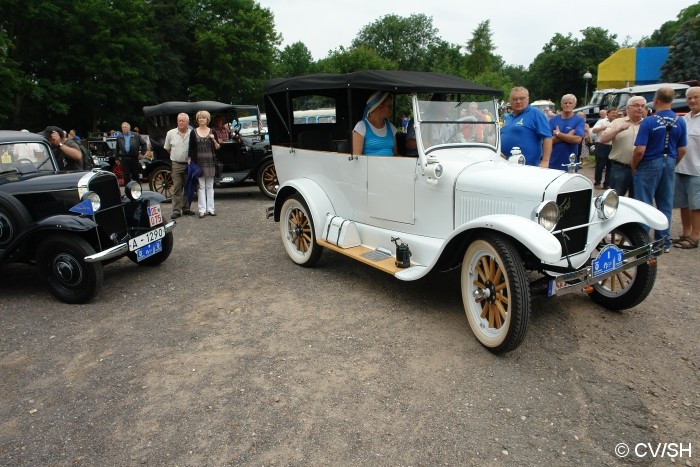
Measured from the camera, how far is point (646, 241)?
12.0 ft

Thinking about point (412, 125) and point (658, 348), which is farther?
point (412, 125)

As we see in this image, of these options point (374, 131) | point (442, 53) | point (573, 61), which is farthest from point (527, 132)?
point (442, 53)

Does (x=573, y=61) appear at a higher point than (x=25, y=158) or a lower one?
higher

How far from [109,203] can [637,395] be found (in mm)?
5096

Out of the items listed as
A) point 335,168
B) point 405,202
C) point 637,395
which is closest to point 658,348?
point 637,395

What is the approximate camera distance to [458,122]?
4.38m

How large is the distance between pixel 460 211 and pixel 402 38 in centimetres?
6935

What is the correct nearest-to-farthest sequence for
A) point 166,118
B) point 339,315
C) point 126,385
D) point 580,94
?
point 126,385 → point 339,315 → point 166,118 → point 580,94

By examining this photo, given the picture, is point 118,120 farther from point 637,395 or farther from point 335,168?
point 637,395

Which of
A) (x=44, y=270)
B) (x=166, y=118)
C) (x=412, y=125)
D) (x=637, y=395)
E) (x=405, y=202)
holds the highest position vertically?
(x=166, y=118)

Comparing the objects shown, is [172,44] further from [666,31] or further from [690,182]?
[666,31]

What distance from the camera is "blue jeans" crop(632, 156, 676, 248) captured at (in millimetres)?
5355

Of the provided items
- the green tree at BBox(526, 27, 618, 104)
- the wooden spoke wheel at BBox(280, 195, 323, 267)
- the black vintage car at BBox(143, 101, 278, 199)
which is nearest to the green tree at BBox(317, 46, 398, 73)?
the green tree at BBox(526, 27, 618, 104)

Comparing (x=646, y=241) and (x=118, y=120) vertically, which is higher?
(x=118, y=120)
